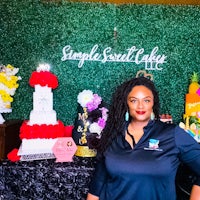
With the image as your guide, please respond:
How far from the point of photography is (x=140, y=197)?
6.67ft

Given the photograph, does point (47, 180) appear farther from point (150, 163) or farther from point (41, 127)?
point (150, 163)

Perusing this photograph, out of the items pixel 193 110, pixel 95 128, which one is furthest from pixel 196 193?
pixel 193 110

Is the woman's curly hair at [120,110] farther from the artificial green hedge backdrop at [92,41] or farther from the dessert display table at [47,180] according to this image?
the artificial green hedge backdrop at [92,41]

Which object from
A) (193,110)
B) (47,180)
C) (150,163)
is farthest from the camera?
(193,110)

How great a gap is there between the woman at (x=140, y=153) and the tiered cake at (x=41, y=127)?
0.95 metres

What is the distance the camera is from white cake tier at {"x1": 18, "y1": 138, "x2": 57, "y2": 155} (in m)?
3.12

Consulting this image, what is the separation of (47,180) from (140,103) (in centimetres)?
118

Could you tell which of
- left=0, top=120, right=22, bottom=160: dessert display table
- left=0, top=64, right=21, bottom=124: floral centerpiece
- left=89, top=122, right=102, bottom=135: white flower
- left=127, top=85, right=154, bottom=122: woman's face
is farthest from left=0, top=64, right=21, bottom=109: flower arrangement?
left=127, top=85, right=154, bottom=122: woman's face

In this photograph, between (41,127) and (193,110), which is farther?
(193,110)

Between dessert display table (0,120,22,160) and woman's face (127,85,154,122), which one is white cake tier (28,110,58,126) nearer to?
dessert display table (0,120,22,160)

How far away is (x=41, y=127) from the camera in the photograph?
10.3 feet

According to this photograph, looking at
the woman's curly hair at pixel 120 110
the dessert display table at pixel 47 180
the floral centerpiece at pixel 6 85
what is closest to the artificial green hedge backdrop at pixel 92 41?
the floral centerpiece at pixel 6 85

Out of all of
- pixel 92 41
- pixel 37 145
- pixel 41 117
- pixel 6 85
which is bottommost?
pixel 37 145

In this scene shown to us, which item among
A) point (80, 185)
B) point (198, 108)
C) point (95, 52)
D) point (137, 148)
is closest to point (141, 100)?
point (137, 148)
